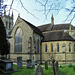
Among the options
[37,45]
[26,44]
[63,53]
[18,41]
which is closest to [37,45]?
[37,45]

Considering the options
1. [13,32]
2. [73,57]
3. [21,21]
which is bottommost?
[73,57]

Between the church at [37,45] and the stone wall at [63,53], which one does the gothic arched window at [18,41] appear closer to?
the church at [37,45]

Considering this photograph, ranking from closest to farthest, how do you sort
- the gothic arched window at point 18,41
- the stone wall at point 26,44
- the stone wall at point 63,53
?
the stone wall at point 26,44 < the stone wall at point 63,53 < the gothic arched window at point 18,41

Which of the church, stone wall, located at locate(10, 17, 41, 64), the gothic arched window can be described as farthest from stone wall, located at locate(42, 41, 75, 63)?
the gothic arched window

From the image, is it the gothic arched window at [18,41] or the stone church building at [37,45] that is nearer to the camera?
the stone church building at [37,45]

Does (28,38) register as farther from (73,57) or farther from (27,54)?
(73,57)

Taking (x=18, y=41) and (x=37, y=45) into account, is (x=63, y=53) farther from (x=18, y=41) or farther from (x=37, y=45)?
(x=18, y=41)

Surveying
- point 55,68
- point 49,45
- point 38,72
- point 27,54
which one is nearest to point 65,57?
point 49,45

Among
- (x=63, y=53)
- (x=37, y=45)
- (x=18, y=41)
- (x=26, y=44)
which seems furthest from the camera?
(x=18, y=41)

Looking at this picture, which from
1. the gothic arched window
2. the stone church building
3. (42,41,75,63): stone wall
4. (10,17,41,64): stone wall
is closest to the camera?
(10,17,41,64): stone wall

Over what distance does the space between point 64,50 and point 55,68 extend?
15335 millimetres

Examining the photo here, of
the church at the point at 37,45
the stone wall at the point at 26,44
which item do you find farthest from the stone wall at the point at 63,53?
the stone wall at the point at 26,44

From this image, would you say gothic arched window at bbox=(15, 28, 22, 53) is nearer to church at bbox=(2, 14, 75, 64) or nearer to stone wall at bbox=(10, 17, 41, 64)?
church at bbox=(2, 14, 75, 64)

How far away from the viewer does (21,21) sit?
1061 inches
